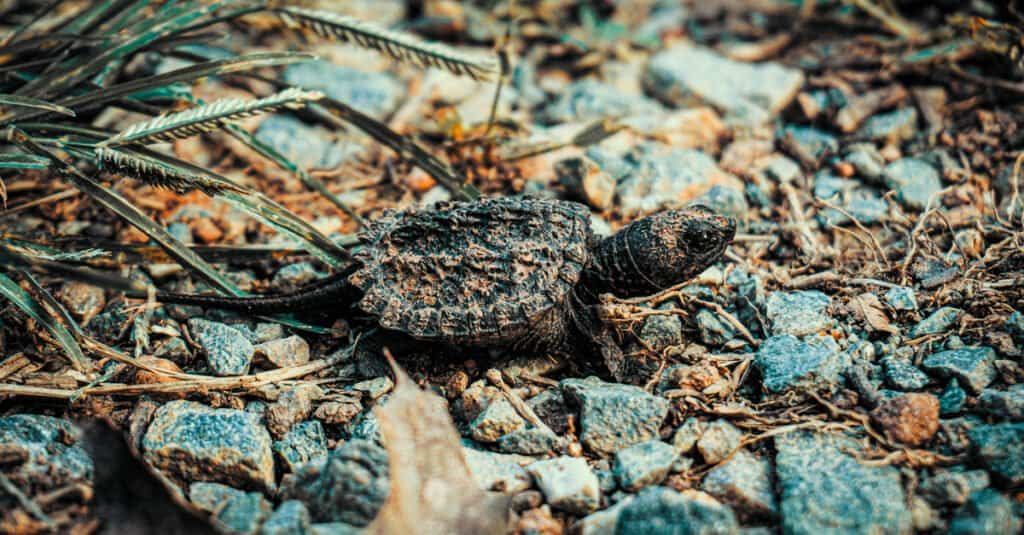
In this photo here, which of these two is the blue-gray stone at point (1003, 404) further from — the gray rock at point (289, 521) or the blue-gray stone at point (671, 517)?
the gray rock at point (289, 521)

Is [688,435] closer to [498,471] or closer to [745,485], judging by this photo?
[745,485]

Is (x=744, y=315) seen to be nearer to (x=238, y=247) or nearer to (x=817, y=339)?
(x=817, y=339)

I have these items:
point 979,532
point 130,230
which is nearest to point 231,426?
point 130,230

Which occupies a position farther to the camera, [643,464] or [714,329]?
[714,329]

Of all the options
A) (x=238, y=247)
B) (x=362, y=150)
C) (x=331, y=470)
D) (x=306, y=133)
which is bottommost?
(x=331, y=470)

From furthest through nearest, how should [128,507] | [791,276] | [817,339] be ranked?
[791,276] < [817,339] < [128,507]

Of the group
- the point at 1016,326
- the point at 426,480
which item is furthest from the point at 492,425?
the point at 1016,326
